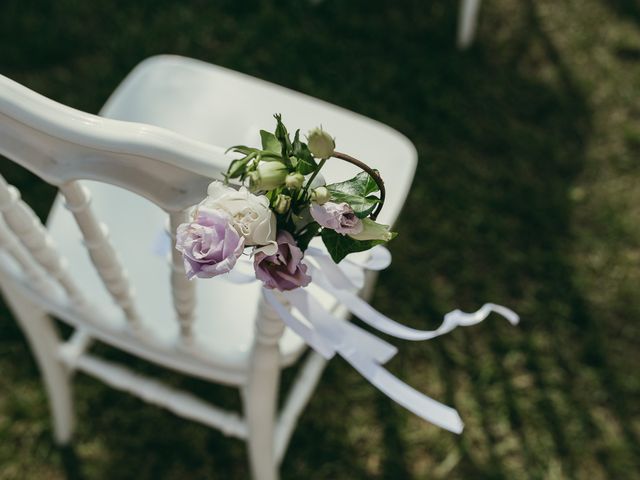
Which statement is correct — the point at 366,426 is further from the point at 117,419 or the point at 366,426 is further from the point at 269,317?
the point at 269,317

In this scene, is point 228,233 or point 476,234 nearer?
point 228,233

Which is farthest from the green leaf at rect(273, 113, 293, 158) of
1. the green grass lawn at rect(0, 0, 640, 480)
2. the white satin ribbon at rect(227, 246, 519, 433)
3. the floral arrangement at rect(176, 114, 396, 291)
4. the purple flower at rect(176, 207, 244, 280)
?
the green grass lawn at rect(0, 0, 640, 480)

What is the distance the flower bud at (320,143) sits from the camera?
0.60 m

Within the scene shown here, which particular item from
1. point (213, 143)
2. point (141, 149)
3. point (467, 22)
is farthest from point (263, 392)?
point (467, 22)

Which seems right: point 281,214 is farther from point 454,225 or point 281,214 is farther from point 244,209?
point 454,225

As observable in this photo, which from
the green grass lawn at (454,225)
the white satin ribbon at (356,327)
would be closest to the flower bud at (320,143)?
the white satin ribbon at (356,327)

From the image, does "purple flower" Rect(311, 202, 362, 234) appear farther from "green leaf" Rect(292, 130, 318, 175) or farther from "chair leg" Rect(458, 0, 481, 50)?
"chair leg" Rect(458, 0, 481, 50)

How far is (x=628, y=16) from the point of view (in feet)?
8.07

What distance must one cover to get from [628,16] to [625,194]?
2.43ft

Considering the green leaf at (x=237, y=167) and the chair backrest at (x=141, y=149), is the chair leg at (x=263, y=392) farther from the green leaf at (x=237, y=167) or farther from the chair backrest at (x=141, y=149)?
the green leaf at (x=237, y=167)

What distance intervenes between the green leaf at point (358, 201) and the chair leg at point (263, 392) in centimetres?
25

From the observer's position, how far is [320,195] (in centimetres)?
60

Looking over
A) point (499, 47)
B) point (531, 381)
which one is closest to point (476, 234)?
point (531, 381)

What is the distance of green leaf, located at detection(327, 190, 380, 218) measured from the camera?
64cm
